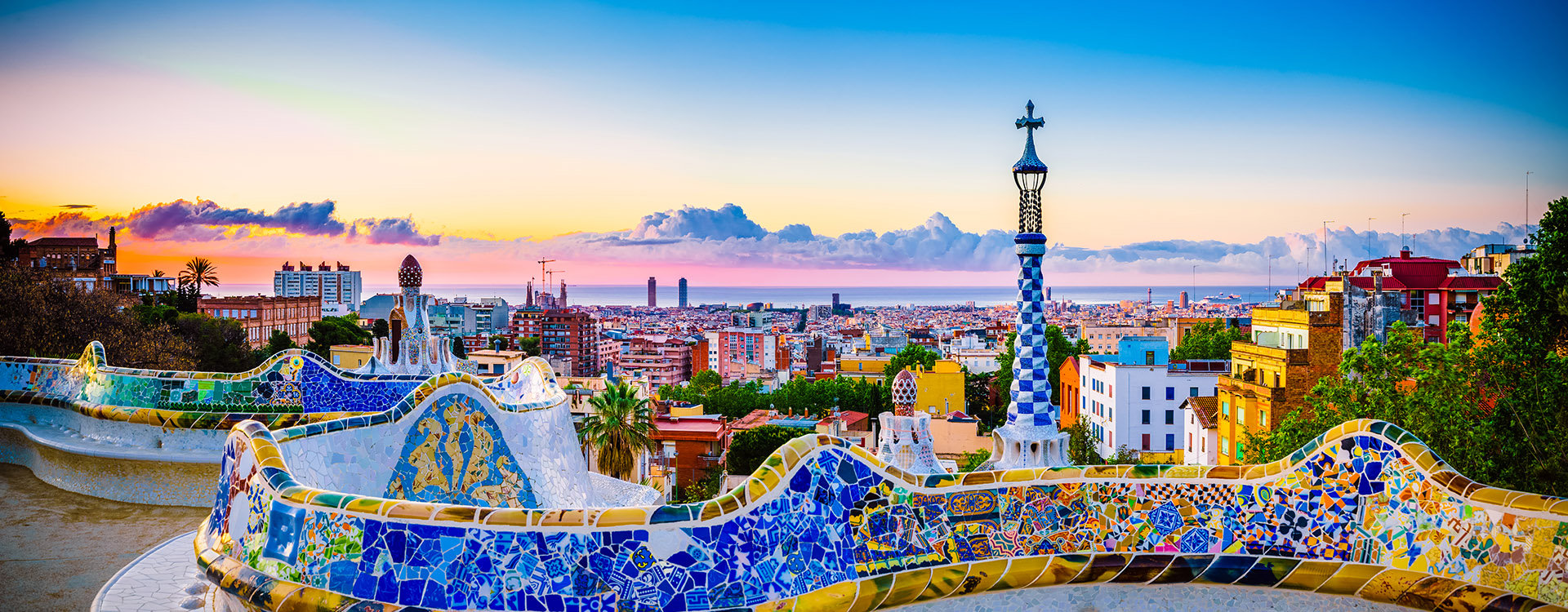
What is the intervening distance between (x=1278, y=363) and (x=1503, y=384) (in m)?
13.5

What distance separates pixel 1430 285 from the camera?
1001 inches

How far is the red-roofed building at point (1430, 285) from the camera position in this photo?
2341cm

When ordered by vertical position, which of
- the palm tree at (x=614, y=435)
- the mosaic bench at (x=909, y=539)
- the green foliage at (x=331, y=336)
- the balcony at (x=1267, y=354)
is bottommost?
the palm tree at (x=614, y=435)

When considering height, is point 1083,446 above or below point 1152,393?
below

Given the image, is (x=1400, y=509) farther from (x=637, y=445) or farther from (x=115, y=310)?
(x=115, y=310)

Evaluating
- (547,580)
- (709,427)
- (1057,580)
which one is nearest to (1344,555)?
(1057,580)

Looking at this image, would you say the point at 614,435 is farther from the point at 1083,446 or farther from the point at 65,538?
the point at 1083,446

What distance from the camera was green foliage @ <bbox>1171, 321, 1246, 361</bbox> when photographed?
51.1 meters

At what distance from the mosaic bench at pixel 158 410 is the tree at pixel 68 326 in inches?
219

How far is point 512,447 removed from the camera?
254 inches

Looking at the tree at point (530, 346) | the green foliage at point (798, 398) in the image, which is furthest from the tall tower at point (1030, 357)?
the tree at point (530, 346)

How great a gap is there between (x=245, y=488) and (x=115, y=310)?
16856mm

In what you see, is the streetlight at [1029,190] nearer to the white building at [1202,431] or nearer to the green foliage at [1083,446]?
the white building at [1202,431]

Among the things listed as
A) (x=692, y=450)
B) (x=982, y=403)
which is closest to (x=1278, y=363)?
(x=692, y=450)
